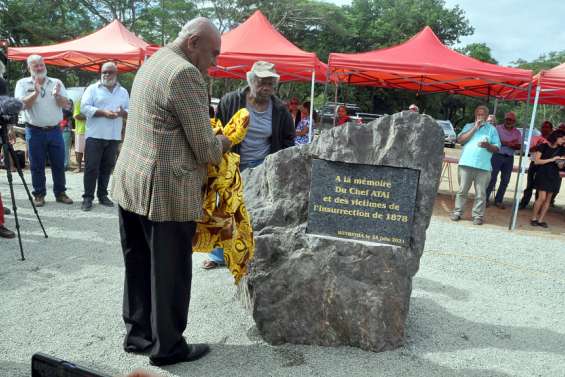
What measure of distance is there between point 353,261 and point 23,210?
5.16 m

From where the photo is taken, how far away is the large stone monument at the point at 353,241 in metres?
3.15

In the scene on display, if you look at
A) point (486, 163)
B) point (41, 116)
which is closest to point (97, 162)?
point (41, 116)

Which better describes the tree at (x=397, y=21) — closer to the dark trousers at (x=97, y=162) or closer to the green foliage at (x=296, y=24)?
the green foliage at (x=296, y=24)

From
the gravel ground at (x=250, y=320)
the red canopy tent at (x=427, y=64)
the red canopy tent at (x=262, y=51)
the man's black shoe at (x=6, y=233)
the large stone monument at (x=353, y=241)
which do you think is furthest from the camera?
the red canopy tent at (x=262, y=51)

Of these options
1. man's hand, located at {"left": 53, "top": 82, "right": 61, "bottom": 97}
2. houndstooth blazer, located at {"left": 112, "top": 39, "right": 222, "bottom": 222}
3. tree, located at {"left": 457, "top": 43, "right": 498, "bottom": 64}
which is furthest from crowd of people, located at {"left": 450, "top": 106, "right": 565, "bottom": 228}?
tree, located at {"left": 457, "top": 43, "right": 498, "bottom": 64}

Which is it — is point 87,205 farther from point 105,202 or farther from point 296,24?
point 296,24

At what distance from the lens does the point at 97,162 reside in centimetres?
655

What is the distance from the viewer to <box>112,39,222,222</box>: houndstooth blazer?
237 cm

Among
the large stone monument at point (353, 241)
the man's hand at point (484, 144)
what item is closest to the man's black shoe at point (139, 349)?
the large stone monument at point (353, 241)

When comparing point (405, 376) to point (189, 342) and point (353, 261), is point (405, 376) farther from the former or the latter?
point (189, 342)

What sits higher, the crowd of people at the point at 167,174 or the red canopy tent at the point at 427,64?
the red canopy tent at the point at 427,64

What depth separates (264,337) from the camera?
10.7ft

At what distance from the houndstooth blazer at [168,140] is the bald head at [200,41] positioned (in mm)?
50

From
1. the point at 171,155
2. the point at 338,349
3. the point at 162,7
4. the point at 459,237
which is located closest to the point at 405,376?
the point at 338,349
